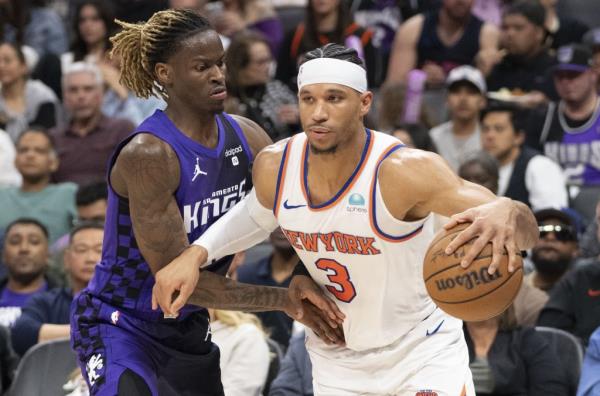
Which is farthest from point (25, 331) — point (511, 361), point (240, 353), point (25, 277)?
point (511, 361)

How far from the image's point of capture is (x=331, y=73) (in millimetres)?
4457

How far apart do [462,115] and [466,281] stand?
15.7 ft

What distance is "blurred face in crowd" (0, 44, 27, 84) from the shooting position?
932 cm

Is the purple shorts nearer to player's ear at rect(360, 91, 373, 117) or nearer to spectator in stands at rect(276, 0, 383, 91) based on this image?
player's ear at rect(360, 91, 373, 117)

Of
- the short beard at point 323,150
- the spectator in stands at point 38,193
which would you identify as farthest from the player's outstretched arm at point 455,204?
the spectator in stands at point 38,193

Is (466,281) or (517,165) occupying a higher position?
(466,281)

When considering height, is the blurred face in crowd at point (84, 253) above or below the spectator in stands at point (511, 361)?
above

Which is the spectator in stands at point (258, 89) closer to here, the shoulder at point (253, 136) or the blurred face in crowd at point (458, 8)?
the blurred face in crowd at point (458, 8)

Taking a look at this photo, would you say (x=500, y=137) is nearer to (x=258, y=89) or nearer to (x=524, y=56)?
(x=524, y=56)

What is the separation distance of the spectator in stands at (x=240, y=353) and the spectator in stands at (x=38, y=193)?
251 cm

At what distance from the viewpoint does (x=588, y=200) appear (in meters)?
7.90

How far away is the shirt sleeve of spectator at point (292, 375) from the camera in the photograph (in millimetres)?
5941

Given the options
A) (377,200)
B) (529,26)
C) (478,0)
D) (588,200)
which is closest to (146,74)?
(377,200)

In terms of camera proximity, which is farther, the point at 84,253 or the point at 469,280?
the point at 84,253
